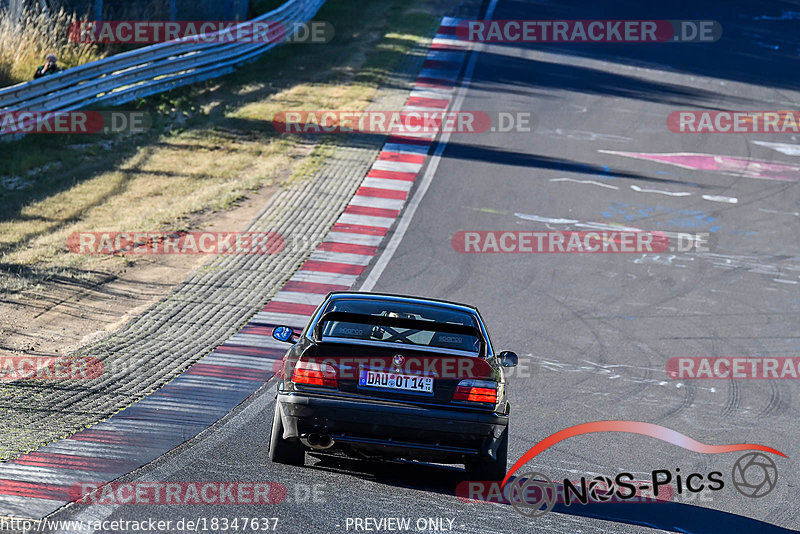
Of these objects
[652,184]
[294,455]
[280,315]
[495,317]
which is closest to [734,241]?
[652,184]

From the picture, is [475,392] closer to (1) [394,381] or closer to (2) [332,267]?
(1) [394,381]

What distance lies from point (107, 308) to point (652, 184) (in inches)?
420

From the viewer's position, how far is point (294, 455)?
7.38 metres

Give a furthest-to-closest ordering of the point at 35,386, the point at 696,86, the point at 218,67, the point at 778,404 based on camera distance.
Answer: the point at 696,86 < the point at 218,67 < the point at 778,404 < the point at 35,386

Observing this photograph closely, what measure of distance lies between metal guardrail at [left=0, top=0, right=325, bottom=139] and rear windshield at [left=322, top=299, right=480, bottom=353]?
11.5m

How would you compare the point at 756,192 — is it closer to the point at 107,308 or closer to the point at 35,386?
the point at 107,308

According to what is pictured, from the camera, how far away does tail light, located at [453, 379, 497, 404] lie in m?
7.13

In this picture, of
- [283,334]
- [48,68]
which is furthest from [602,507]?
[48,68]

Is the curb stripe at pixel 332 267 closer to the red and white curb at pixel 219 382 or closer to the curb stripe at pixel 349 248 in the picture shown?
the red and white curb at pixel 219 382

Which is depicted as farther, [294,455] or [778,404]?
[778,404]

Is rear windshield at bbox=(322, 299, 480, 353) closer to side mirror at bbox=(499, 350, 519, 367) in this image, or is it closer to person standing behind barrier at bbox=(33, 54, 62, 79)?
side mirror at bbox=(499, 350, 519, 367)

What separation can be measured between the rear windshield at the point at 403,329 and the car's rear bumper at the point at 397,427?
0.56 metres

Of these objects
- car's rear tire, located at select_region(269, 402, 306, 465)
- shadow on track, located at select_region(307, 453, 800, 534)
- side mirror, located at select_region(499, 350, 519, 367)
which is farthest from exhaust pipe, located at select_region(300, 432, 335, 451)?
side mirror, located at select_region(499, 350, 519, 367)

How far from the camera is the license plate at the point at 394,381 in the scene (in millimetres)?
7113
